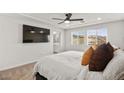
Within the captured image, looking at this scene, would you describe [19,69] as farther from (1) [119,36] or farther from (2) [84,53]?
(1) [119,36]

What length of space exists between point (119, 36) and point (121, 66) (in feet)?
1.20

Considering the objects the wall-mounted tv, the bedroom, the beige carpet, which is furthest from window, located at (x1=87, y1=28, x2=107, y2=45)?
the beige carpet

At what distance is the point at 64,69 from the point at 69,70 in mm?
91

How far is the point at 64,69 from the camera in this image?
126 cm

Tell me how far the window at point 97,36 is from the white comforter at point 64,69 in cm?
35

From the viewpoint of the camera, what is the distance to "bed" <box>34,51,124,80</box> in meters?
0.88

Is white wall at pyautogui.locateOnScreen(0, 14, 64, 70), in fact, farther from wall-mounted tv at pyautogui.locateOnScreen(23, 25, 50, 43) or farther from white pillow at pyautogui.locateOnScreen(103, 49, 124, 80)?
white pillow at pyautogui.locateOnScreen(103, 49, 124, 80)

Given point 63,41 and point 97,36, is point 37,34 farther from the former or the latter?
point 97,36

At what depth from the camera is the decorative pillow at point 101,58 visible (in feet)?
3.37

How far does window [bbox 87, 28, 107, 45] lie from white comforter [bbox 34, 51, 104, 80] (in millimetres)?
346

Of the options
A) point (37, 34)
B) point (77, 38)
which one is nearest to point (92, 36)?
point (77, 38)

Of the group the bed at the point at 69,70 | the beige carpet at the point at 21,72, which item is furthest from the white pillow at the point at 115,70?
the beige carpet at the point at 21,72
